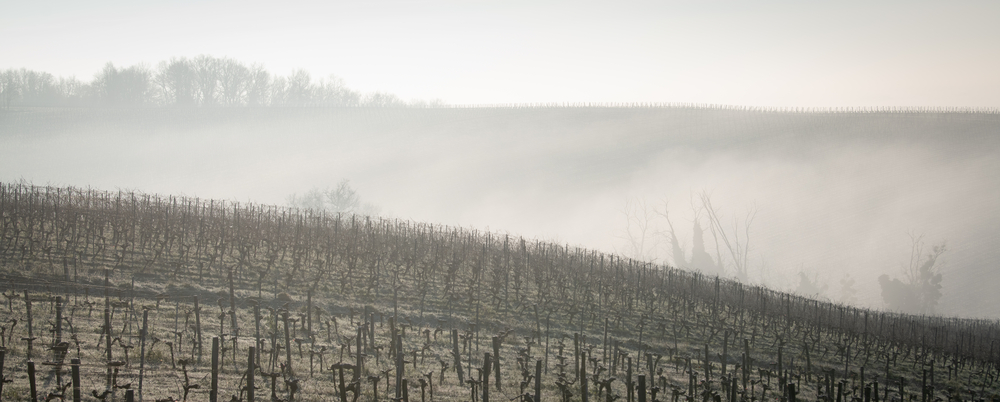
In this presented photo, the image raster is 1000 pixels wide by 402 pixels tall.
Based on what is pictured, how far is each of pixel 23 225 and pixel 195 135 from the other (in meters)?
69.2

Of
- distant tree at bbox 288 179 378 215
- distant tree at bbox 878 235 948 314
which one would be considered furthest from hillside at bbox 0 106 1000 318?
distant tree at bbox 288 179 378 215

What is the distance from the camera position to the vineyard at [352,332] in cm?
924

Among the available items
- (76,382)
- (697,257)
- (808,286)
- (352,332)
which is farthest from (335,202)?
(76,382)

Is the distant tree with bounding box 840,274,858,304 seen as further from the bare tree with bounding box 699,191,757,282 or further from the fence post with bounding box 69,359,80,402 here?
the fence post with bounding box 69,359,80,402

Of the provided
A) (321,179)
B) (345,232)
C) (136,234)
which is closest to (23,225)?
(136,234)

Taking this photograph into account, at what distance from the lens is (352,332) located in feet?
45.7

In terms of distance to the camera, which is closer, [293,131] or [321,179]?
[321,179]

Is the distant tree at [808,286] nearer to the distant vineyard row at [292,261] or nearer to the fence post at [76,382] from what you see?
the distant vineyard row at [292,261]

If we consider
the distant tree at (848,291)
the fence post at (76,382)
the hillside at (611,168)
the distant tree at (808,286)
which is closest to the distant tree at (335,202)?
the hillside at (611,168)

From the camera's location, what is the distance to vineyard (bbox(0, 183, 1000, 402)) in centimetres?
924

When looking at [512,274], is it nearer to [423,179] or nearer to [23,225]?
[23,225]

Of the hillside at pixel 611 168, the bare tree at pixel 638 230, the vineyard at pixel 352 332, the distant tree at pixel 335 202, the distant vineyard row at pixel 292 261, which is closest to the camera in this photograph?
the vineyard at pixel 352 332

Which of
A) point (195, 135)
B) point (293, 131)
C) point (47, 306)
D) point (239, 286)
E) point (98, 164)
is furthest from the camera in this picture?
point (293, 131)

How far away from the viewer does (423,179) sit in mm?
77875
